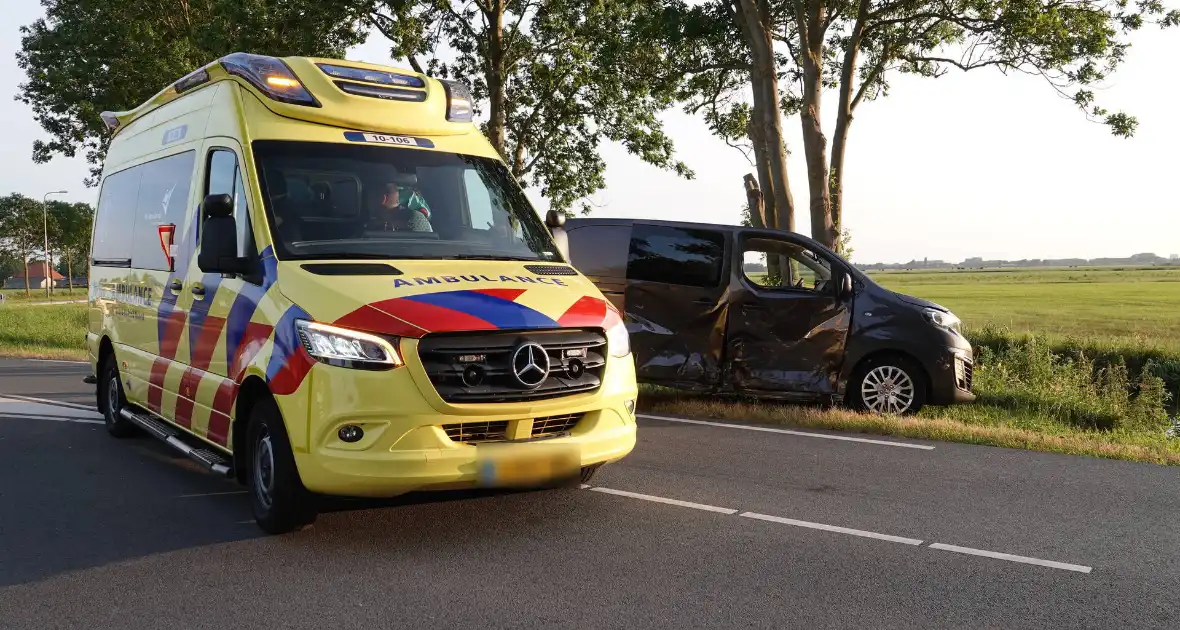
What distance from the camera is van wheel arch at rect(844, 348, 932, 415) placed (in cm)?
991

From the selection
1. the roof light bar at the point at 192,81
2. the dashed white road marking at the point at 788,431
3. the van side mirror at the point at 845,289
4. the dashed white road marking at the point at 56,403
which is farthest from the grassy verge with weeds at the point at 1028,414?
the dashed white road marking at the point at 56,403

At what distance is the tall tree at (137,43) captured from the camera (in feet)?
78.8

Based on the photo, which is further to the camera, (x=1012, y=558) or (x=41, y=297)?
(x=41, y=297)

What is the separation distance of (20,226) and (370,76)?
85194mm

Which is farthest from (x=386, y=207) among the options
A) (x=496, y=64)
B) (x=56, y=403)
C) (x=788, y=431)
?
(x=496, y=64)

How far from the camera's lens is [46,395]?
1245 centimetres

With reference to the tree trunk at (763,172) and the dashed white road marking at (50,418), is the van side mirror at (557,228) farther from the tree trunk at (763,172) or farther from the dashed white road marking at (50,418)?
the tree trunk at (763,172)

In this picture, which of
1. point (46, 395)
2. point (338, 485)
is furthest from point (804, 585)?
point (46, 395)

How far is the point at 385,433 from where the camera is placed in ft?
16.7

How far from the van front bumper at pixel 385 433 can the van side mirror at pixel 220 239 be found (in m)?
0.95

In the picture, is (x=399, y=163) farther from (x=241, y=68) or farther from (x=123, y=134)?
(x=123, y=134)

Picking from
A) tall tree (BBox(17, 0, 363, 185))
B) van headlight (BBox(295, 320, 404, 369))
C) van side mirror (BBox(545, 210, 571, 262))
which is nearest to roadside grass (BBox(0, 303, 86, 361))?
tall tree (BBox(17, 0, 363, 185))

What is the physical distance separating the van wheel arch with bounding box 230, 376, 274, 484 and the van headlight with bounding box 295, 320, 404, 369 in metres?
0.67

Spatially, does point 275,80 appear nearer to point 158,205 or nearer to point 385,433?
point 158,205
